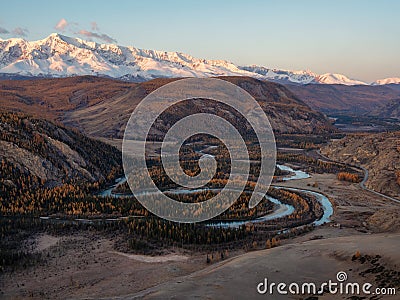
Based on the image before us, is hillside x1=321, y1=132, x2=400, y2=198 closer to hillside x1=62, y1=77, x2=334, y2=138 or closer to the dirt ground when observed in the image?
the dirt ground

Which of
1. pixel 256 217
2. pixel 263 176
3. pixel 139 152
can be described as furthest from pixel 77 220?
pixel 139 152

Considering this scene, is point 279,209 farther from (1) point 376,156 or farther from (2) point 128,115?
(2) point 128,115

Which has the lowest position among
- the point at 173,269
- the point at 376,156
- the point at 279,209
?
the point at 173,269

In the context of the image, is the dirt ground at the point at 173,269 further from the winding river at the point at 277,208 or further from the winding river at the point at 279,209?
the winding river at the point at 279,209

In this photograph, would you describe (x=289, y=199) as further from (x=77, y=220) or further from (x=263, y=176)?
(x=77, y=220)

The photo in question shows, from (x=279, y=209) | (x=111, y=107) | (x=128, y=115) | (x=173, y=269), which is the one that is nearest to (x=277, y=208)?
(x=279, y=209)

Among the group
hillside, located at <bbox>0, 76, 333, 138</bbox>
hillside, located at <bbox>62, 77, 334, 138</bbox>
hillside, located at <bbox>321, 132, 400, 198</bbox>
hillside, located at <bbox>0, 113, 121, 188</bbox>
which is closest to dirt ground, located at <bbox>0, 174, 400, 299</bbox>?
hillside, located at <bbox>0, 113, 121, 188</bbox>
